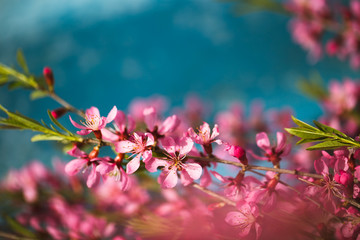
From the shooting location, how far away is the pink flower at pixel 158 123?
8.8 inches

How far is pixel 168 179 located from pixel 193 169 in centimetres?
2

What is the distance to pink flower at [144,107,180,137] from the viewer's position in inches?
8.8

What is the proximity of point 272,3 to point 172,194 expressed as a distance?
34 centimetres

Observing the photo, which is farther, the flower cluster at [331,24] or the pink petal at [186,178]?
the flower cluster at [331,24]

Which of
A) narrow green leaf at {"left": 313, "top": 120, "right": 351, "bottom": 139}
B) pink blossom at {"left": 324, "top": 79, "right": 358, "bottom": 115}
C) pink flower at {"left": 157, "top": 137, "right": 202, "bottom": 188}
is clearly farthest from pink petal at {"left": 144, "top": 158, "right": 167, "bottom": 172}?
pink blossom at {"left": 324, "top": 79, "right": 358, "bottom": 115}

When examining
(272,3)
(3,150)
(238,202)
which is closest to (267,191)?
(238,202)

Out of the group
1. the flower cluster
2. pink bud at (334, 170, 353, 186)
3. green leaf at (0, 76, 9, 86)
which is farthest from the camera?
the flower cluster

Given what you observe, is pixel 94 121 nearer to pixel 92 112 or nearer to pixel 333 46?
pixel 92 112

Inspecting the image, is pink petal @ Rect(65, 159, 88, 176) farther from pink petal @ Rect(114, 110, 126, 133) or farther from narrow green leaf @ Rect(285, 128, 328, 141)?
narrow green leaf @ Rect(285, 128, 328, 141)

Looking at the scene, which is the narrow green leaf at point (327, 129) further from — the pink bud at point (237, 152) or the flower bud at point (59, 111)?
the flower bud at point (59, 111)

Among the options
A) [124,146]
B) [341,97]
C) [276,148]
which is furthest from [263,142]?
[341,97]

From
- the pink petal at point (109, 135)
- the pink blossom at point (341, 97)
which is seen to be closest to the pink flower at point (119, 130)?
the pink petal at point (109, 135)

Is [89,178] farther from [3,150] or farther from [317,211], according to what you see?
[3,150]

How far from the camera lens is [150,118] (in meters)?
0.24
